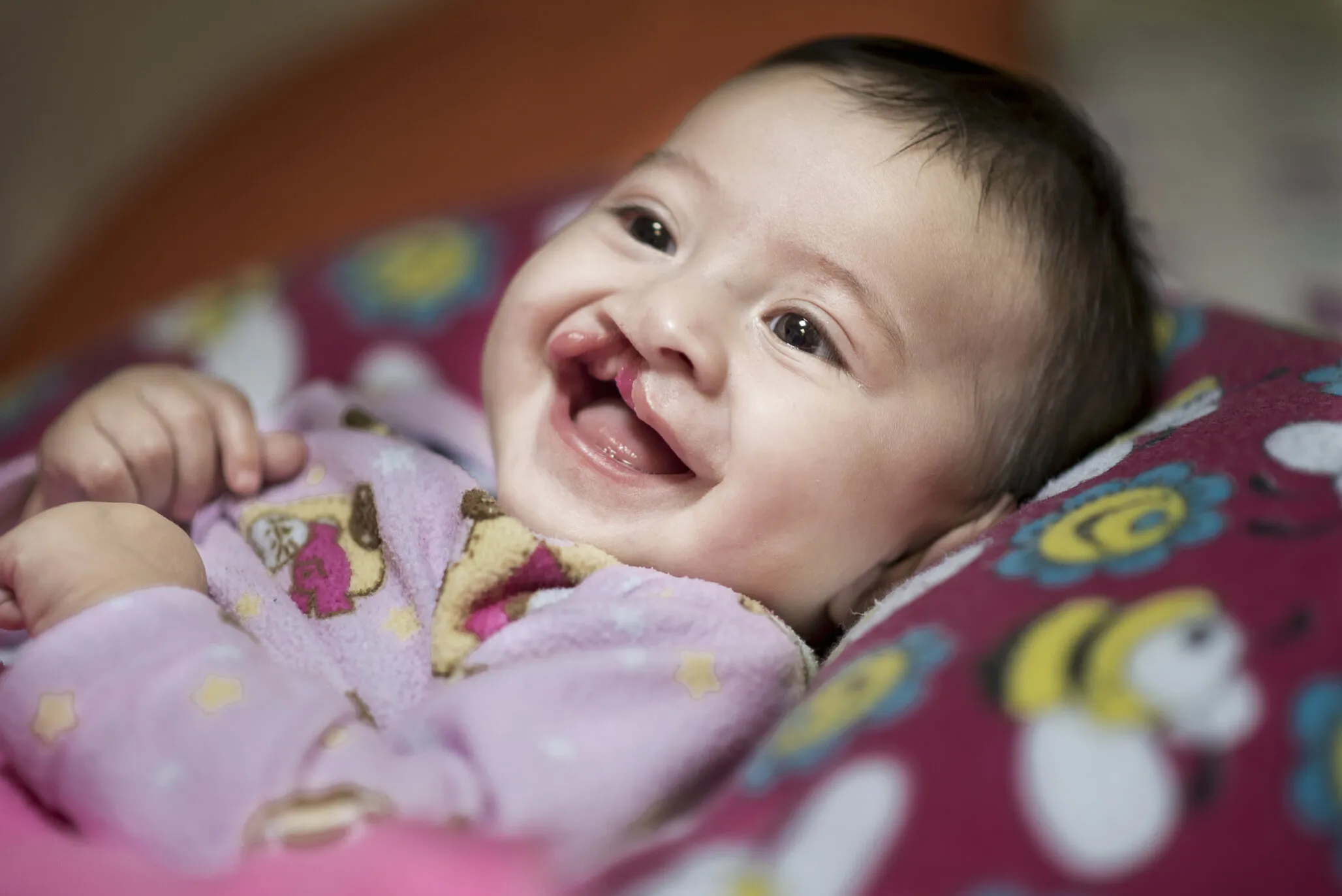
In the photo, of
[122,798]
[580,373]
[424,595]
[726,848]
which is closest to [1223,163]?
[580,373]

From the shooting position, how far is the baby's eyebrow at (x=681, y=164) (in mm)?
977

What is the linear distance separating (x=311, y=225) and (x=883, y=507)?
112cm

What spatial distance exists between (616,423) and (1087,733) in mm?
451

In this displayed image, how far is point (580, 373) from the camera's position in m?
0.99

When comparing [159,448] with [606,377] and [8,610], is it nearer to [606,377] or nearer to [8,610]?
[8,610]

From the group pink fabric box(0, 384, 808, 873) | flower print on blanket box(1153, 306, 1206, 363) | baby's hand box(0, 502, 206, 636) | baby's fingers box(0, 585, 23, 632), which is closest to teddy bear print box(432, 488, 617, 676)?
pink fabric box(0, 384, 808, 873)

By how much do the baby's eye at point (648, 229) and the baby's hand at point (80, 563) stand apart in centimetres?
40

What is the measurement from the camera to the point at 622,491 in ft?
3.02

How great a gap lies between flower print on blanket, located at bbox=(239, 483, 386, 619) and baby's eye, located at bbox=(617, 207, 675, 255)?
28 cm

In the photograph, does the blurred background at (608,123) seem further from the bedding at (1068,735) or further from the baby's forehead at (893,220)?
the bedding at (1068,735)

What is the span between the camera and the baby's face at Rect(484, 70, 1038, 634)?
0.90m

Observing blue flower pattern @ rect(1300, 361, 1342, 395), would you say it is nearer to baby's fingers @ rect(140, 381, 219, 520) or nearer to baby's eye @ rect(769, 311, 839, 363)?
baby's eye @ rect(769, 311, 839, 363)

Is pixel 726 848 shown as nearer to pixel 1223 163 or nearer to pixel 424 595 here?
pixel 424 595

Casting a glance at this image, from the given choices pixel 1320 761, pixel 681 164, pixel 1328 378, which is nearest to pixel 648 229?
pixel 681 164
